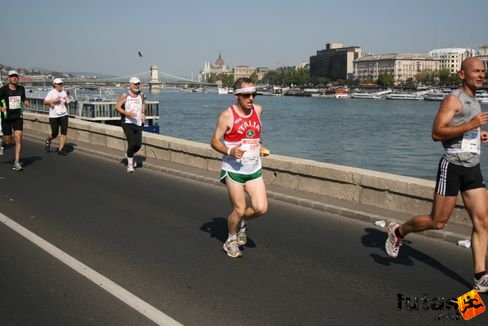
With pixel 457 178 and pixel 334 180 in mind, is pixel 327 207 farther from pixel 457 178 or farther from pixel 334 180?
pixel 457 178

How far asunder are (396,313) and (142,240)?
10.5 feet

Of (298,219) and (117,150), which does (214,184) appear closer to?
(298,219)

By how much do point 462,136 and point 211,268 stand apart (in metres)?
2.59

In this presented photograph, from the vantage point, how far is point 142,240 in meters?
6.75

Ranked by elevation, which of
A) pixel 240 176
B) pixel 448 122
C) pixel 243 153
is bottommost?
pixel 240 176

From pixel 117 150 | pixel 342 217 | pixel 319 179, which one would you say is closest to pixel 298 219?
Answer: pixel 342 217

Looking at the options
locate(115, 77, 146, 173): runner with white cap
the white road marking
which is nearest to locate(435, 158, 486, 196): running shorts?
the white road marking

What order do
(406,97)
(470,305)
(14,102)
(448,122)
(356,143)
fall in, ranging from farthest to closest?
(406,97)
(356,143)
(14,102)
(448,122)
(470,305)

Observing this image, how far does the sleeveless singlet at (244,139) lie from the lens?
5.94m

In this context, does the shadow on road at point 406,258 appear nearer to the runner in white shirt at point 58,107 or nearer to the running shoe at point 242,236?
the running shoe at point 242,236

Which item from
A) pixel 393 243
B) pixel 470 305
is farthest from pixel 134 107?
pixel 470 305

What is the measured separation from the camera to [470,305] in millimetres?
4684

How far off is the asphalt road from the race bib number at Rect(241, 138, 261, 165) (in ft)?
3.29

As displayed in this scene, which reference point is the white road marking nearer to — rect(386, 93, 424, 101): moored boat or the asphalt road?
the asphalt road
